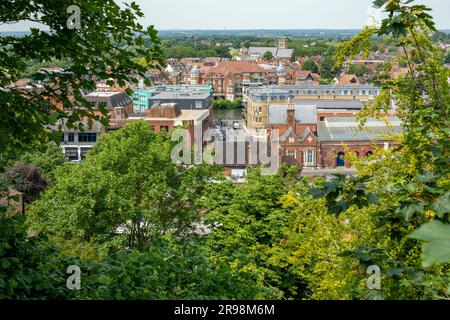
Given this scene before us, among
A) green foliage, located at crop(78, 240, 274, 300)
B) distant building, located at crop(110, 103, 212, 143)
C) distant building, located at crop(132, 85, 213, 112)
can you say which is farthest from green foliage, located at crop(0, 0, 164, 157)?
distant building, located at crop(132, 85, 213, 112)

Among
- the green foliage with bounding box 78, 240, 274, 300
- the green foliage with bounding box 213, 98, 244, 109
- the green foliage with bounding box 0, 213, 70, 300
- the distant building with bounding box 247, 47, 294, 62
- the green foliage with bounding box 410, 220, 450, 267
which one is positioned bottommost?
the green foliage with bounding box 213, 98, 244, 109

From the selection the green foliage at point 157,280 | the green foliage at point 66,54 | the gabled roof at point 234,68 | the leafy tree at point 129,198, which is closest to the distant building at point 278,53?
the gabled roof at point 234,68

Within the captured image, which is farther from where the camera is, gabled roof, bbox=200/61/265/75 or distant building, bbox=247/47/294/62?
distant building, bbox=247/47/294/62

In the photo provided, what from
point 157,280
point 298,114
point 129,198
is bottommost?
point 298,114

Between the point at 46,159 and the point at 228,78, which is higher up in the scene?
the point at 228,78

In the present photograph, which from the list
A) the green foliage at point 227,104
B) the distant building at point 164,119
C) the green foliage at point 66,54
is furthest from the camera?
the green foliage at point 227,104

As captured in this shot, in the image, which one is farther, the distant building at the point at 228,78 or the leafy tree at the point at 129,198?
the distant building at the point at 228,78

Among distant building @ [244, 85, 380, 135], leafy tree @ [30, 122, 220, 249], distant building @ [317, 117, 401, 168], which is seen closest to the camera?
leafy tree @ [30, 122, 220, 249]

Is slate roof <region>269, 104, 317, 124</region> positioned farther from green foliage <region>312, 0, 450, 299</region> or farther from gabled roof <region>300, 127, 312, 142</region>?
green foliage <region>312, 0, 450, 299</region>

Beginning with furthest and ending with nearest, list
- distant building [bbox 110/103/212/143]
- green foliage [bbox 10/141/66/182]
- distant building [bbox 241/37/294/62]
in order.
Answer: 1. distant building [bbox 241/37/294/62]
2. distant building [bbox 110/103/212/143]
3. green foliage [bbox 10/141/66/182]

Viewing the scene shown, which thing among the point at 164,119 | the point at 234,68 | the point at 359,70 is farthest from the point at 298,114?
the point at 359,70

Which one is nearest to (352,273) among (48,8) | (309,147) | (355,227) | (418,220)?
(355,227)

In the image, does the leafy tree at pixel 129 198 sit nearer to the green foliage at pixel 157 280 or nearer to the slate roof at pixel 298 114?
the green foliage at pixel 157 280

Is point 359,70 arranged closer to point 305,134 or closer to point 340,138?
point 340,138
